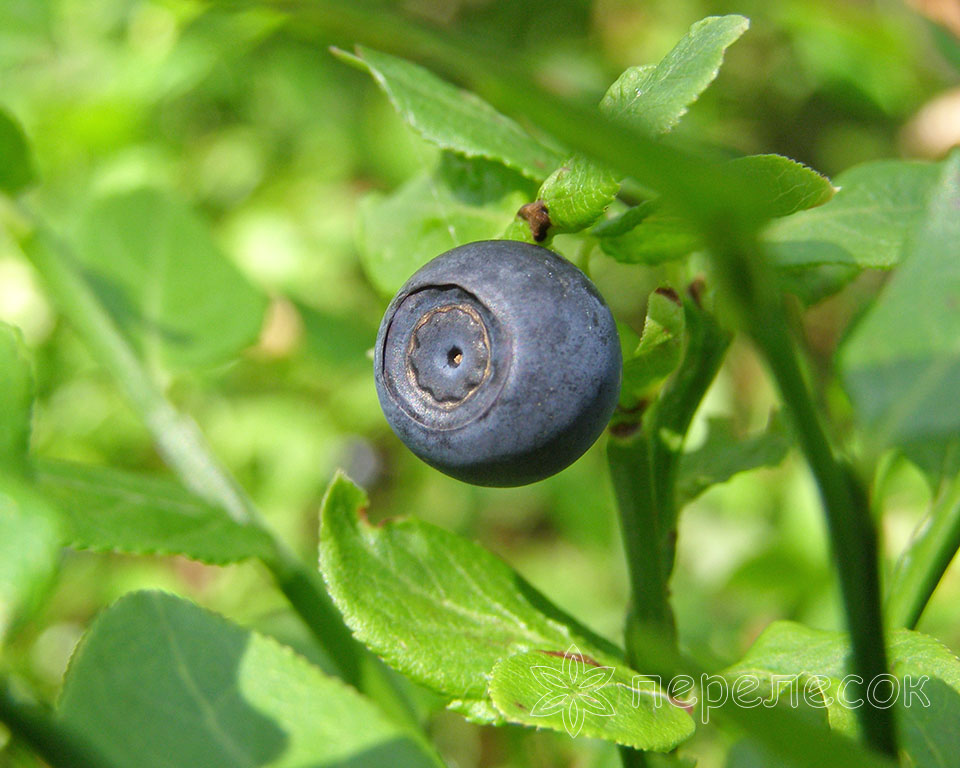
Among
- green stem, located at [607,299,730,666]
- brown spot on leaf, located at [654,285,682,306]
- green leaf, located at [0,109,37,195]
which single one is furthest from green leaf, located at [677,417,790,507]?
green leaf, located at [0,109,37,195]

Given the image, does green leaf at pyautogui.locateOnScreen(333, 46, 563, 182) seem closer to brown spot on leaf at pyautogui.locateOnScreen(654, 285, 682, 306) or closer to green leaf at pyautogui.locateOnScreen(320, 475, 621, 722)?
brown spot on leaf at pyautogui.locateOnScreen(654, 285, 682, 306)

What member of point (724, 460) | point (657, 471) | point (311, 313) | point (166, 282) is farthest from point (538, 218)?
point (311, 313)

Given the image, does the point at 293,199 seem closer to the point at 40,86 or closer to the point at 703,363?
the point at 40,86

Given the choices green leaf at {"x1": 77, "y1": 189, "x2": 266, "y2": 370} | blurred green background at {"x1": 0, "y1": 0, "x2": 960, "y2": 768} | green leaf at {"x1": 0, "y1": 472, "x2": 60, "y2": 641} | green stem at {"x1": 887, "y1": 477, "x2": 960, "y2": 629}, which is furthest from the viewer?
blurred green background at {"x1": 0, "y1": 0, "x2": 960, "y2": 768}

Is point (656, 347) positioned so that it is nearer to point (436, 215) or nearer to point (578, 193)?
point (578, 193)

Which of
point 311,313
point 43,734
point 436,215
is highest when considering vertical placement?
point 436,215

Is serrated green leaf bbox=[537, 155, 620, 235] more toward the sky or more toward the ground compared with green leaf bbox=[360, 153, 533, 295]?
more toward the sky
